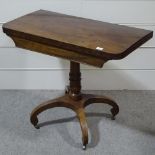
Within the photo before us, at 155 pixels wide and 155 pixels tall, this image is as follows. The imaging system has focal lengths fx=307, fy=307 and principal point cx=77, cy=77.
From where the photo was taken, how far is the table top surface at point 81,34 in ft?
4.57

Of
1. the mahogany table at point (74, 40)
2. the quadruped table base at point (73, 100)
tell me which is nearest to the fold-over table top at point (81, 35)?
the mahogany table at point (74, 40)

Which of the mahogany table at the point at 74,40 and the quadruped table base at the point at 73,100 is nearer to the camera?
the mahogany table at the point at 74,40

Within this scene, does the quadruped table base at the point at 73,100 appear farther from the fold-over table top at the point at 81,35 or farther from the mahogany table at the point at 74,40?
the fold-over table top at the point at 81,35

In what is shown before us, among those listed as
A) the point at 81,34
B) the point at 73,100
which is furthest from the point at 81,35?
the point at 73,100

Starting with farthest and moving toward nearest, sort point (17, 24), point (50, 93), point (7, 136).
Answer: point (50, 93) → point (7, 136) → point (17, 24)

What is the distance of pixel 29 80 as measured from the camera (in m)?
2.31

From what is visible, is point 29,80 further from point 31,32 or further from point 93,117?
point 31,32

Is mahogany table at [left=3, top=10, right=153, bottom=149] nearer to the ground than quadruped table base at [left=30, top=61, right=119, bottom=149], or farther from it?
farther from it

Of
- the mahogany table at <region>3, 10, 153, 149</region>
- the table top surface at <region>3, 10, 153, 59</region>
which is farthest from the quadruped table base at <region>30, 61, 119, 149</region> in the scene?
the table top surface at <region>3, 10, 153, 59</region>

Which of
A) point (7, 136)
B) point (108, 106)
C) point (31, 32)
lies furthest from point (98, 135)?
point (31, 32)

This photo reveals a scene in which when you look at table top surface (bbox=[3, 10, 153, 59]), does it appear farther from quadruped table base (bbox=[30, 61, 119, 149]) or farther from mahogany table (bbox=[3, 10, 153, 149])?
quadruped table base (bbox=[30, 61, 119, 149])

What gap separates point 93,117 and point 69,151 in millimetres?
371

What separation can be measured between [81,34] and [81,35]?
1 centimetres

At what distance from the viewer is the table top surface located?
139cm
